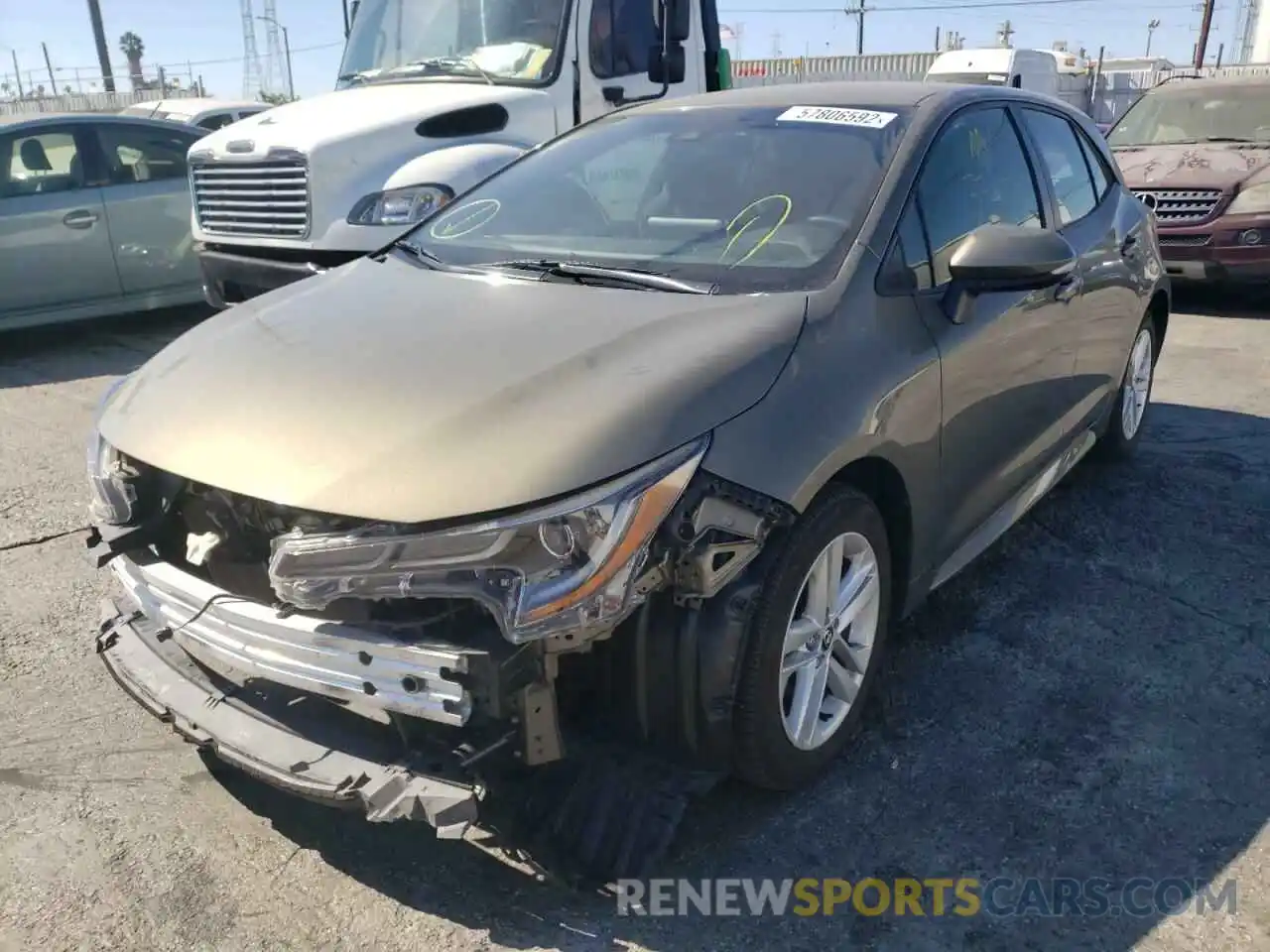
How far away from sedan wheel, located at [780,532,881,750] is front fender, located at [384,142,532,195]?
375 centimetres

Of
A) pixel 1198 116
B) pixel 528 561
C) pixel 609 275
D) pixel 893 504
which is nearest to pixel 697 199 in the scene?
pixel 609 275

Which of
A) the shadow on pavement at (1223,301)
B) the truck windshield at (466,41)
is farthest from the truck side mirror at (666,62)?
the shadow on pavement at (1223,301)

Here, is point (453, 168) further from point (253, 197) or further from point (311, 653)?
point (311, 653)

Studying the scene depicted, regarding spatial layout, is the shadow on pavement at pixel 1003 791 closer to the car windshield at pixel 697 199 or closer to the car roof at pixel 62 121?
the car windshield at pixel 697 199

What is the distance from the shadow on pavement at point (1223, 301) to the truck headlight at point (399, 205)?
637 centimetres

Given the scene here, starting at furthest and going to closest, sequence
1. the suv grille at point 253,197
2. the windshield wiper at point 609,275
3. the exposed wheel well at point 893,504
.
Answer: the suv grille at point 253,197 < the windshield wiper at point 609,275 < the exposed wheel well at point 893,504

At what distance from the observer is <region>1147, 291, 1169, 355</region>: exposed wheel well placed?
5.04 m

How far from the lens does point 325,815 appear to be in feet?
8.91

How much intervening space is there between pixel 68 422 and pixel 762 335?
501 centimetres

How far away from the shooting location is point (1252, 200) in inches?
334

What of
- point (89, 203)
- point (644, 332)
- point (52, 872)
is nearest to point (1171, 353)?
point (644, 332)

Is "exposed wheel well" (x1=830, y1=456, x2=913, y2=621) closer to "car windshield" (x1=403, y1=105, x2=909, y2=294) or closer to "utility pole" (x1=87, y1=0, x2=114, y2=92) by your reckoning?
"car windshield" (x1=403, y1=105, x2=909, y2=294)

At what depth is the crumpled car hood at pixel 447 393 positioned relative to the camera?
215cm

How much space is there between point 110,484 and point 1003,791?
2.37 metres
